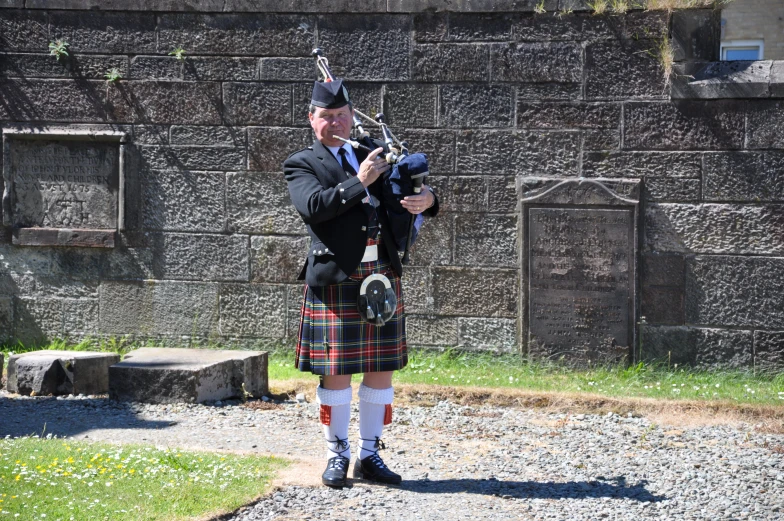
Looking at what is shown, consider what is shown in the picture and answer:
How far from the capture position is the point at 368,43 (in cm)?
796

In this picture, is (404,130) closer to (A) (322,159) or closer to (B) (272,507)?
(A) (322,159)

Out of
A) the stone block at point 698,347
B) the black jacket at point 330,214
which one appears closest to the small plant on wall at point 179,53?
the black jacket at point 330,214

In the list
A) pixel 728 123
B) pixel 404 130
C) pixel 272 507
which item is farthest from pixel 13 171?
pixel 728 123

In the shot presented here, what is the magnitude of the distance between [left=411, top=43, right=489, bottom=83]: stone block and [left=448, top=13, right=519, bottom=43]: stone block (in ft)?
0.24

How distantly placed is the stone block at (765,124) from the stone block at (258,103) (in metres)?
3.63

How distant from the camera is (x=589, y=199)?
7.74 meters

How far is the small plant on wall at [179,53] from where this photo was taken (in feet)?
26.7

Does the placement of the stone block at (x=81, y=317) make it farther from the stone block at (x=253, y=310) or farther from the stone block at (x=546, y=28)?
the stone block at (x=546, y=28)

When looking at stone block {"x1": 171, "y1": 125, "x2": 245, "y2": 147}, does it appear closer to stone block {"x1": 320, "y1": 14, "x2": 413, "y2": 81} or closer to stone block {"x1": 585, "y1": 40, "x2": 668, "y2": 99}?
stone block {"x1": 320, "y1": 14, "x2": 413, "y2": 81}

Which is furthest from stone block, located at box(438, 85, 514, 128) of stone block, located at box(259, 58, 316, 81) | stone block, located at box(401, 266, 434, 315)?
stone block, located at box(401, 266, 434, 315)

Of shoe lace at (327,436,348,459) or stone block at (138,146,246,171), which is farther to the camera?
stone block at (138,146,246,171)

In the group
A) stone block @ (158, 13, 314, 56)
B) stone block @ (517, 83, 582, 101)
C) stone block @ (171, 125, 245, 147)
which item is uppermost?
stone block @ (158, 13, 314, 56)

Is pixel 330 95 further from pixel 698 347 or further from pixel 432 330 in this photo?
pixel 698 347

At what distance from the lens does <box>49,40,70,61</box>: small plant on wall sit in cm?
826
